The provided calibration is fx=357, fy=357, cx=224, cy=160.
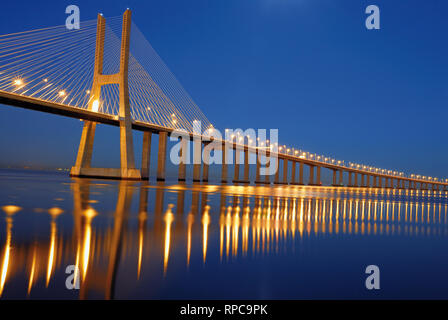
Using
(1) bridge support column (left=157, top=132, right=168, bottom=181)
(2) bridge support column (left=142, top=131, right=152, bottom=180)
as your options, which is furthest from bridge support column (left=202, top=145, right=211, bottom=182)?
(2) bridge support column (left=142, top=131, right=152, bottom=180)

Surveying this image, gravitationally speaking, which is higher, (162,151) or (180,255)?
(162,151)

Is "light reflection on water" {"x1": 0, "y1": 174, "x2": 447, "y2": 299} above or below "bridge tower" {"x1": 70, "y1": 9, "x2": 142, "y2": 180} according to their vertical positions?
below

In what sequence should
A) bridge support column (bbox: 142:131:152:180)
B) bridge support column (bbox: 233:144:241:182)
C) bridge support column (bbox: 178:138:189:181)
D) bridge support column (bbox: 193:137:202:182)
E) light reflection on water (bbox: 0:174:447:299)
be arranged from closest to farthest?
light reflection on water (bbox: 0:174:447:299) → bridge support column (bbox: 142:131:152:180) → bridge support column (bbox: 178:138:189:181) → bridge support column (bbox: 193:137:202:182) → bridge support column (bbox: 233:144:241:182)

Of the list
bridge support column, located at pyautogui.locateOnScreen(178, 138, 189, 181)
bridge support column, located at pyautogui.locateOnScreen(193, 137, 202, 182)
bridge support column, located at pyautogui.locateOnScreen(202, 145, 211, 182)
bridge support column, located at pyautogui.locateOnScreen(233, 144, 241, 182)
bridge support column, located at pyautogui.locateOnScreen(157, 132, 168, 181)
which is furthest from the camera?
bridge support column, located at pyautogui.locateOnScreen(233, 144, 241, 182)

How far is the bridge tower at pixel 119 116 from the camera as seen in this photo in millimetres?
41938

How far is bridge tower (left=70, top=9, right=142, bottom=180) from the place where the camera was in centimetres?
4194

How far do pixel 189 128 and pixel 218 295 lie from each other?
175 feet

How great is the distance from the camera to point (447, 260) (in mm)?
6000

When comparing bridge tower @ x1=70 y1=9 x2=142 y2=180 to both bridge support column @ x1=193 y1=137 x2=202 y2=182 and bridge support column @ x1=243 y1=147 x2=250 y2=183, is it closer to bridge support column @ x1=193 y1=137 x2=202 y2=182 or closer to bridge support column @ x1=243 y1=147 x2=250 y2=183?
bridge support column @ x1=193 y1=137 x2=202 y2=182

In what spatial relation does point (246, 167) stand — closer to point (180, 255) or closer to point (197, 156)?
point (197, 156)

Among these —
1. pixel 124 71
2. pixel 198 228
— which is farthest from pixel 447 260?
pixel 124 71

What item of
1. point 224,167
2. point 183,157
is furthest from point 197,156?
point 224,167

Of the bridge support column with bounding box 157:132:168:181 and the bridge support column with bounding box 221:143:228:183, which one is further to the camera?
the bridge support column with bounding box 221:143:228:183

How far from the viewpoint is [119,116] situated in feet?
137
